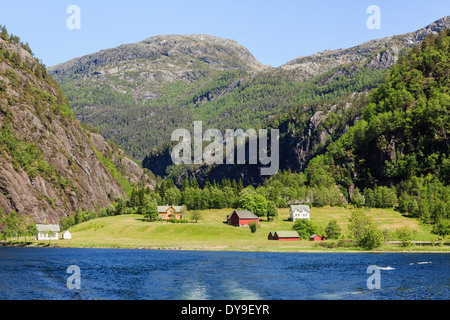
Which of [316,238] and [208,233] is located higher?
[208,233]

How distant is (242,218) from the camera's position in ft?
541

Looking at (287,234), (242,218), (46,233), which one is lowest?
(46,233)

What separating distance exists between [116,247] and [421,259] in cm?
8448

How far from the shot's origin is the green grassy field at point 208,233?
132m

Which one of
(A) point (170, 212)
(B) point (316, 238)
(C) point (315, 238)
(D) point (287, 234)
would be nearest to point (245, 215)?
(D) point (287, 234)

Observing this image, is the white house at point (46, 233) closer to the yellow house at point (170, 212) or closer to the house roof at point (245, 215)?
the yellow house at point (170, 212)

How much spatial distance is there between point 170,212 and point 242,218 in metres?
37.2

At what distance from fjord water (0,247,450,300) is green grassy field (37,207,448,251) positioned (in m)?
30.7

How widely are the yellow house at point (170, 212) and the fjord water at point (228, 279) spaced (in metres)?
86.3

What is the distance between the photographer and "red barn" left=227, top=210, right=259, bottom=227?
164750 mm

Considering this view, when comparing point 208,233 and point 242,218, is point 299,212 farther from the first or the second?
point 208,233

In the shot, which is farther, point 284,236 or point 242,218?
point 242,218
